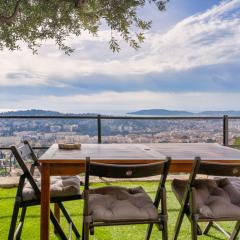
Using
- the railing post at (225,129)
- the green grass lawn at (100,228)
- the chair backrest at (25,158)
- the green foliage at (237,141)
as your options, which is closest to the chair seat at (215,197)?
the green grass lawn at (100,228)

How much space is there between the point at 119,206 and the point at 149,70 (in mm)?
7061

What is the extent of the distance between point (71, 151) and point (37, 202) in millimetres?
560

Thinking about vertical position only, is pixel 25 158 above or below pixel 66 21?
below

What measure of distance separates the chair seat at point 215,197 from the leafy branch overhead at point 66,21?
285 cm

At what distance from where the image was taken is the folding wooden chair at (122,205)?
2658 mm

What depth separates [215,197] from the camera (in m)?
3.03

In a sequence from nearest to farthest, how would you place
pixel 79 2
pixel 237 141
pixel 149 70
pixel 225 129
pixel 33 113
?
1. pixel 79 2
2. pixel 33 113
3. pixel 225 129
4. pixel 237 141
5. pixel 149 70

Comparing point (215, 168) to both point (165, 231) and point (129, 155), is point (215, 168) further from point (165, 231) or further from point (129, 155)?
point (129, 155)

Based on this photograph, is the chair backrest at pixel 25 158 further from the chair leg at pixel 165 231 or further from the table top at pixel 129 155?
the chair leg at pixel 165 231

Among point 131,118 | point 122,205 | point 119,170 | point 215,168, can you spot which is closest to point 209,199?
point 215,168

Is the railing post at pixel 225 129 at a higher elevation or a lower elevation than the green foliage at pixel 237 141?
higher

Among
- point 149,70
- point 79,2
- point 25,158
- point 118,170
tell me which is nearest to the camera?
point 118,170

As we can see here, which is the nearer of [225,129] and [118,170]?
[118,170]

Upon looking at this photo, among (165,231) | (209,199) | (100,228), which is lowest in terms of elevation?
(100,228)
